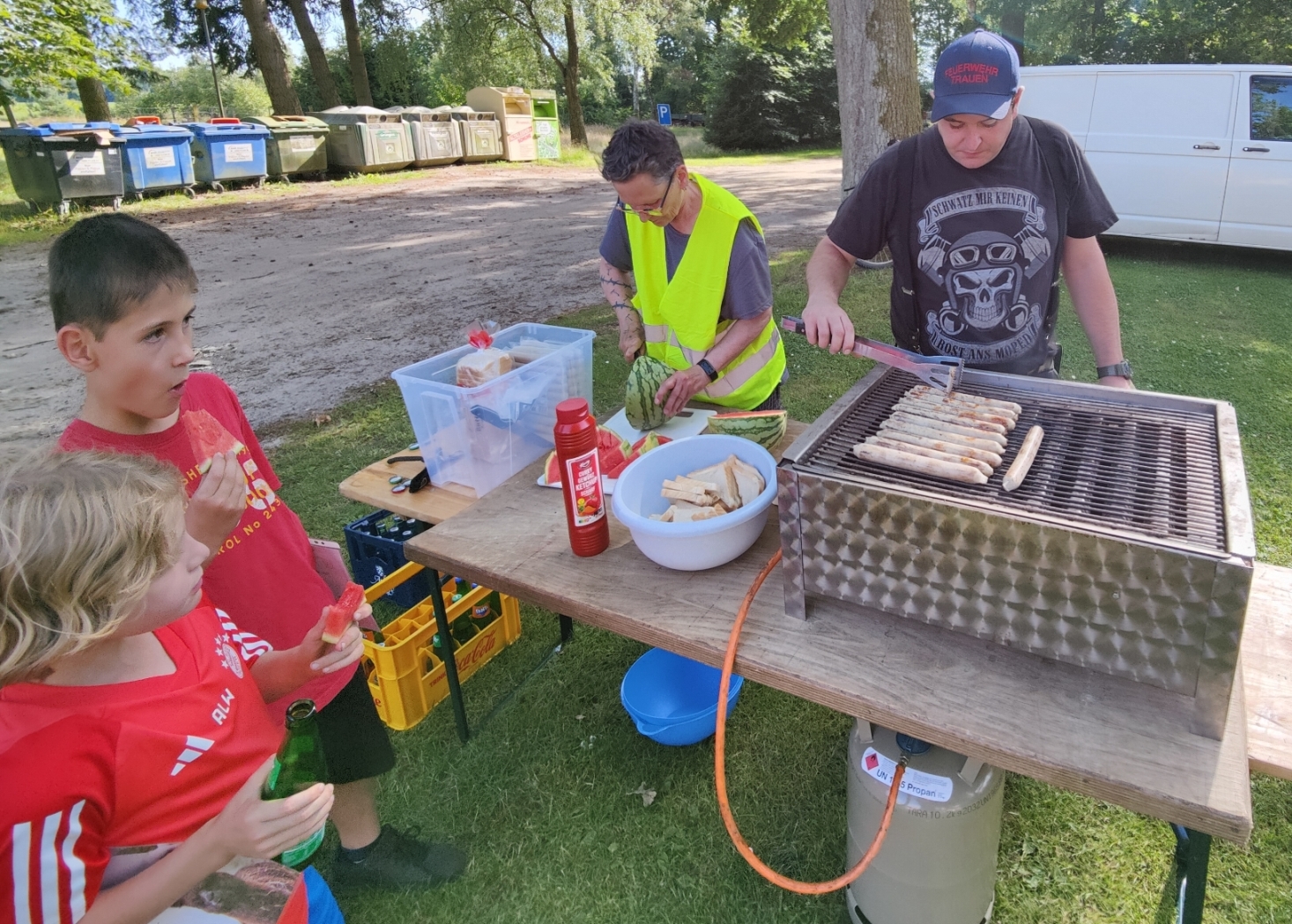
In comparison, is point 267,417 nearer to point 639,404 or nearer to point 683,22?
point 639,404

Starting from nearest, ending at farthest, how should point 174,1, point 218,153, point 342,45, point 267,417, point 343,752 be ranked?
point 343,752, point 267,417, point 218,153, point 174,1, point 342,45

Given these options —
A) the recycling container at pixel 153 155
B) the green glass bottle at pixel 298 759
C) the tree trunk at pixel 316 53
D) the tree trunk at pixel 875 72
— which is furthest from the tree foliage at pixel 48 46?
the green glass bottle at pixel 298 759

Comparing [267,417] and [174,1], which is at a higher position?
[174,1]

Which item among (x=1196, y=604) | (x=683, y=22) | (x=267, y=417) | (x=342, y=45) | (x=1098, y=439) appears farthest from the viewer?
(x=683, y=22)

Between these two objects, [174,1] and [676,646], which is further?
[174,1]

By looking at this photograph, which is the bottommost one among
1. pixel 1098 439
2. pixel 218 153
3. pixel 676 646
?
pixel 676 646

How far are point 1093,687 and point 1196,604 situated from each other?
347 millimetres

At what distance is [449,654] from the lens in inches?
106

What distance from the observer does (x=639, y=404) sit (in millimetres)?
2721

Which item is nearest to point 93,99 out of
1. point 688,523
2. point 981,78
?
point 981,78

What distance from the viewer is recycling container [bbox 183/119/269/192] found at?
15.3 metres

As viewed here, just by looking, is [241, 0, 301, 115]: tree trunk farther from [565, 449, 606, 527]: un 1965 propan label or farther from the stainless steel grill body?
the stainless steel grill body

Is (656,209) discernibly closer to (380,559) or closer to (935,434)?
(935,434)

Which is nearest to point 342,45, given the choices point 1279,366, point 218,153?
point 218,153
